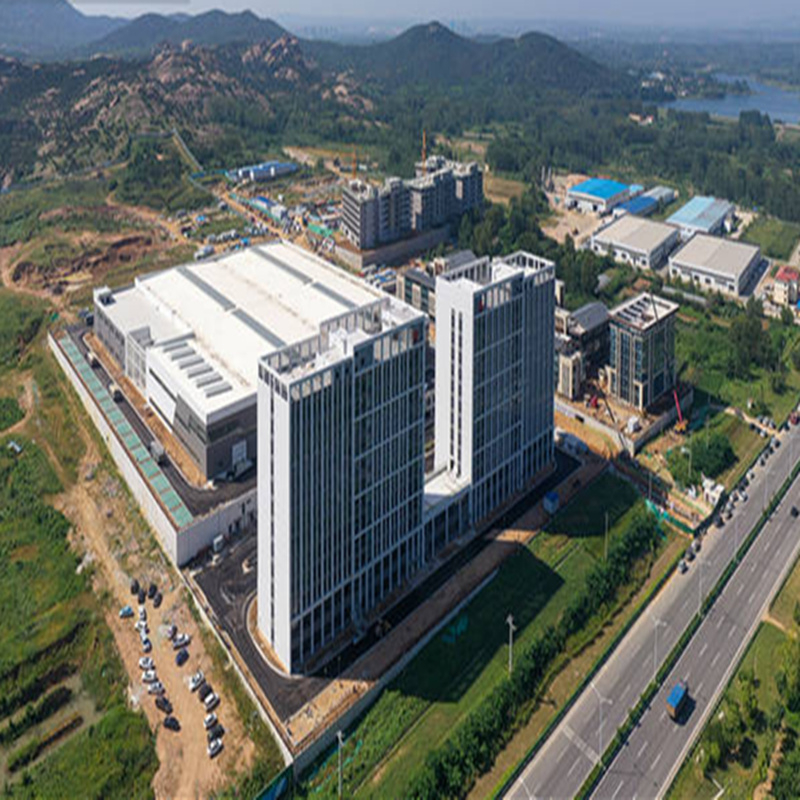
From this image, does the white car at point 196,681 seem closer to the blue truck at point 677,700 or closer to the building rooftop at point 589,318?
the blue truck at point 677,700

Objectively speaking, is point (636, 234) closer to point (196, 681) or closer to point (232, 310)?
point (232, 310)

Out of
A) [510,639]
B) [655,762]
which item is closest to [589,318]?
[510,639]

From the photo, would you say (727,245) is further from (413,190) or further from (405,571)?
(405,571)

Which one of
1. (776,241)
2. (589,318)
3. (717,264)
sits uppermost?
(776,241)

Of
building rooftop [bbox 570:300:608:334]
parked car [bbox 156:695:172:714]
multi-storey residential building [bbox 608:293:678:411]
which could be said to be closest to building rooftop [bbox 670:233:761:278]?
building rooftop [bbox 570:300:608:334]

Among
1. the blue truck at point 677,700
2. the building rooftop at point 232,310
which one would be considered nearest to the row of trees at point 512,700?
the blue truck at point 677,700

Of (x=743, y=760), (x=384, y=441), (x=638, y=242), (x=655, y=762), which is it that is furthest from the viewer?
→ (x=638, y=242)
